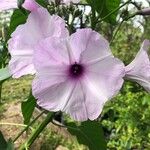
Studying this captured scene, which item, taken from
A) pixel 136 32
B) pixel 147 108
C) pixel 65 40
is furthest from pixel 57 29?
pixel 136 32

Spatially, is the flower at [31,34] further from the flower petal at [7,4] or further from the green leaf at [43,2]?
the green leaf at [43,2]

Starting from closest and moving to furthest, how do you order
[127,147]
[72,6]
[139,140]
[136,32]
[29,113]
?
[72,6] < [29,113] < [127,147] < [139,140] < [136,32]

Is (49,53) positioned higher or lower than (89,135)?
higher

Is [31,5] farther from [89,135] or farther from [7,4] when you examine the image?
[89,135]

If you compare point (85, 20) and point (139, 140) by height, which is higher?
point (85, 20)

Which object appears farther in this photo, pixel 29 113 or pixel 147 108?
pixel 147 108

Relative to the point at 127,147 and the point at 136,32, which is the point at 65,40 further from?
the point at 136,32

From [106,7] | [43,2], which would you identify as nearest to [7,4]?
[43,2]

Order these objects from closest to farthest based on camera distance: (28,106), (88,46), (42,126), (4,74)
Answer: (88,46), (4,74), (42,126), (28,106)
